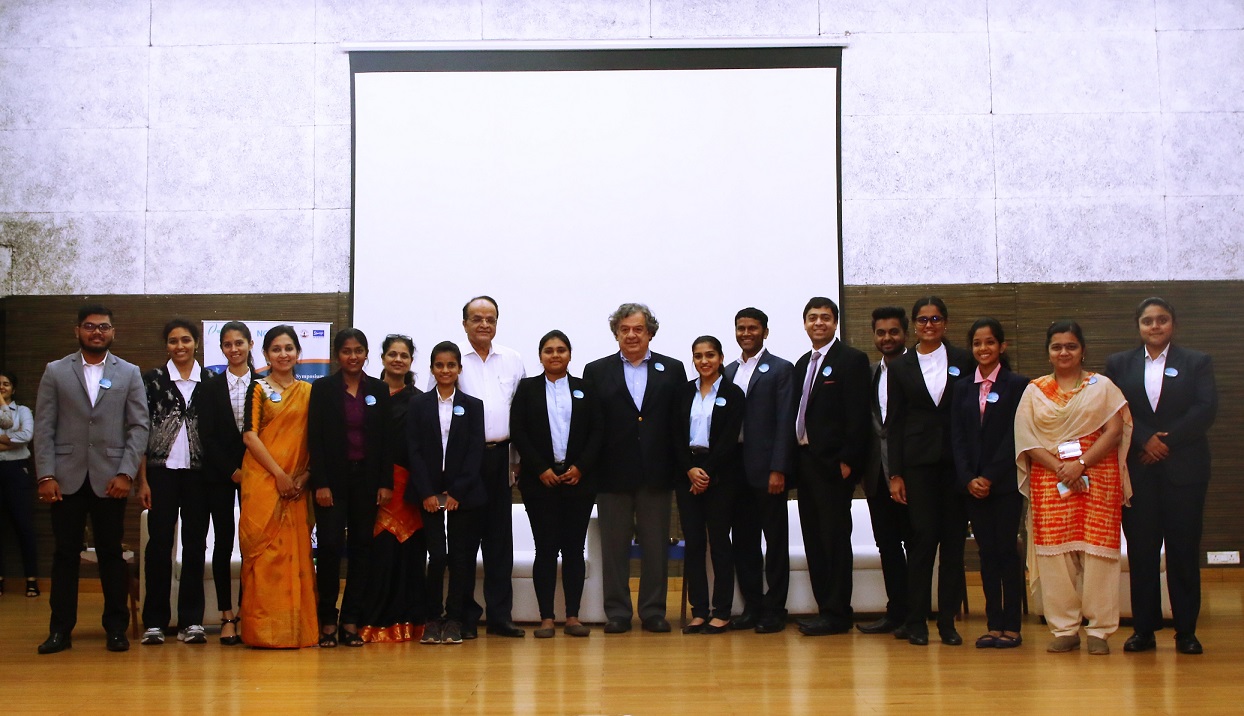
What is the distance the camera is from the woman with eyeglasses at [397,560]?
15.6 feet

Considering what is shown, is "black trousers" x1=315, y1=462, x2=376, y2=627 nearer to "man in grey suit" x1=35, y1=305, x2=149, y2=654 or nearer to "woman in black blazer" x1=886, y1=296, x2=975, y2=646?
"man in grey suit" x1=35, y1=305, x2=149, y2=654

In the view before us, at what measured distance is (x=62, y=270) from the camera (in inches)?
286

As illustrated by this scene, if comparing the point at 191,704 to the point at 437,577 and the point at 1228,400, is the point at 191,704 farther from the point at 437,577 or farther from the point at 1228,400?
the point at 1228,400

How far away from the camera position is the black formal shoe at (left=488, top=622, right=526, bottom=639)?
484 cm

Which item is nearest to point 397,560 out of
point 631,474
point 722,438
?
point 631,474

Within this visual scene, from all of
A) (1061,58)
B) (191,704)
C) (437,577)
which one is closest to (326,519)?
(437,577)

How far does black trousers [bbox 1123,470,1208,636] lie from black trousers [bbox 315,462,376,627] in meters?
3.04

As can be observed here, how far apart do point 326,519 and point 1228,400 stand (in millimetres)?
5522

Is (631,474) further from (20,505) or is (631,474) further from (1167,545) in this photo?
(20,505)

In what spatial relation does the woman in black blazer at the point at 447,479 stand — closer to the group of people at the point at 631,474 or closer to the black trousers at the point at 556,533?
the group of people at the point at 631,474

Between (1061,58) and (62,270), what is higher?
(1061,58)

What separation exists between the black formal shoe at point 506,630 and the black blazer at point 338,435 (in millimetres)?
764

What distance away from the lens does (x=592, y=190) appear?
7.16 metres

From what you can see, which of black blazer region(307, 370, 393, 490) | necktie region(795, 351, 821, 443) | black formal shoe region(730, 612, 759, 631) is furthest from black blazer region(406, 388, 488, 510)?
necktie region(795, 351, 821, 443)
